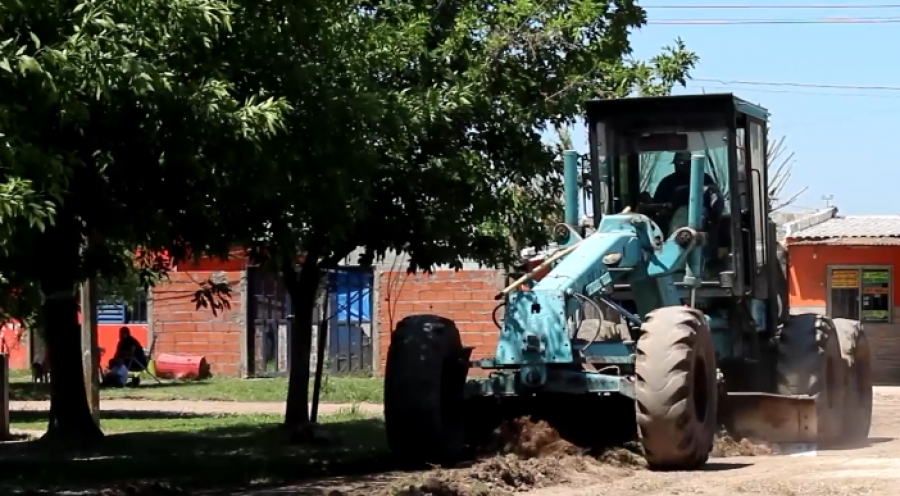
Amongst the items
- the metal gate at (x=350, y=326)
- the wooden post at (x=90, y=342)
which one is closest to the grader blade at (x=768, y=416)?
the wooden post at (x=90, y=342)

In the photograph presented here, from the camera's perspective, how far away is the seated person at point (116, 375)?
29752mm

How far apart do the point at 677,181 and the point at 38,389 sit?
740 inches

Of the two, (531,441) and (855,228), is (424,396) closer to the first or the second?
(531,441)

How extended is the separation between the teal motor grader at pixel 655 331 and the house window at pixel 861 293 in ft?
46.3

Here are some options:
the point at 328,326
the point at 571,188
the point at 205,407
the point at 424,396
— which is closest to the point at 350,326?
the point at 328,326

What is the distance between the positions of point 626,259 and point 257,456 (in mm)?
4455

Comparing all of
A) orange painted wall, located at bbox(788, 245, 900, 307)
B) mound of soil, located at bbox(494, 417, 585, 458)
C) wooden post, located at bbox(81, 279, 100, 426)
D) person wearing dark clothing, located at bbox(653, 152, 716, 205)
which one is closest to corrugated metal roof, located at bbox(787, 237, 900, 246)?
orange painted wall, located at bbox(788, 245, 900, 307)

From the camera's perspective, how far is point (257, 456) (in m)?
14.8

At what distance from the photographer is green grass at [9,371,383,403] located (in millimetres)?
25625

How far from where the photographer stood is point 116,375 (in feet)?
97.7

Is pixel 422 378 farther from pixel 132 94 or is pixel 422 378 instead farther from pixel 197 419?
pixel 197 419

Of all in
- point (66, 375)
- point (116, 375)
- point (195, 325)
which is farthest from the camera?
point (195, 325)

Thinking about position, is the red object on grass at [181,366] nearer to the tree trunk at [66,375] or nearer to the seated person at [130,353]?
the seated person at [130,353]

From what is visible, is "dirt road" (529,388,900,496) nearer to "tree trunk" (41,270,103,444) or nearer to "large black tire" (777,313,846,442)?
"large black tire" (777,313,846,442)
